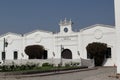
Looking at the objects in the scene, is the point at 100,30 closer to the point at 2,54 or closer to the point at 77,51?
the point at 77,51

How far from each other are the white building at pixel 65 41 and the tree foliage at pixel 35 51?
128 centimetres

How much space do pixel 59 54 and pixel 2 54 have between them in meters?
12.5

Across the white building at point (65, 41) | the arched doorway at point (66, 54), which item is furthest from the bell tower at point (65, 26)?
the arched doorway at point (66, 54)

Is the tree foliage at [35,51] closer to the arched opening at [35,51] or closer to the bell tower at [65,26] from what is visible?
the arched opening at [35,51]

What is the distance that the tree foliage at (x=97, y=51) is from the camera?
43.2 metres

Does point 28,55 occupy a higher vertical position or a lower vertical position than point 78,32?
lower

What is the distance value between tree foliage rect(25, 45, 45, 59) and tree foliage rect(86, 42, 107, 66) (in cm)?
884

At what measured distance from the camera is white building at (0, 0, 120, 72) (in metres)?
44.5

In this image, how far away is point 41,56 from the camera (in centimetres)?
4934

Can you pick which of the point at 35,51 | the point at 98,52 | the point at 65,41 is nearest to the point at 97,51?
the point at 98,52

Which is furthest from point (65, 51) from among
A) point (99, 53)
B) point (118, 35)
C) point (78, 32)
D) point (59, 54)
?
point (118, 35)

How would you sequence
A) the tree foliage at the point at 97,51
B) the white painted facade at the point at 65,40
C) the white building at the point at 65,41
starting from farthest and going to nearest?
1. the white painted facade at the point at 65,40
2. the white building at the point at 65,41
3. the tree foliage at the point at 97,51

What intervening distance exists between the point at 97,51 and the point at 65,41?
718 cm

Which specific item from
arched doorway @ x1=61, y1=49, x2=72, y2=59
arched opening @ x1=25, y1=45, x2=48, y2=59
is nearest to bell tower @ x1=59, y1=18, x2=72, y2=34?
arched doorway @ x1=61, y1=49, x2=72, y2=59
